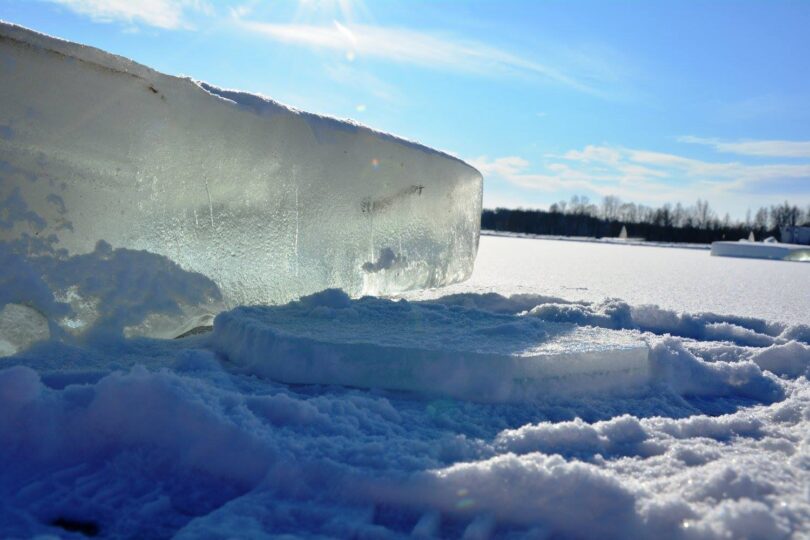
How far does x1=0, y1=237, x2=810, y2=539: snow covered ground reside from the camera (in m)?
1.08

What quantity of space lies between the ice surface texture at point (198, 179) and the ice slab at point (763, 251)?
12.4m

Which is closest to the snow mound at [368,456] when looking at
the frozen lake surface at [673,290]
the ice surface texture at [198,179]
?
the ice surface texture at [198,179]

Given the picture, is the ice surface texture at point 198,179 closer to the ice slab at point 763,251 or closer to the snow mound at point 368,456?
the snow mound at point 368,456

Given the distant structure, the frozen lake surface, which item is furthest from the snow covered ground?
the distant structure

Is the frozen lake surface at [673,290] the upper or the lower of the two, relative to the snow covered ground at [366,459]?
upper

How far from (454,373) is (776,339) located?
5.76ft

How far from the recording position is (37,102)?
1.98 metres

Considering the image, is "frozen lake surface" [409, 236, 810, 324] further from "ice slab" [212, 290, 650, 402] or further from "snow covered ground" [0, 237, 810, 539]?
"snow covered ground" [0, 237, 810, 539]

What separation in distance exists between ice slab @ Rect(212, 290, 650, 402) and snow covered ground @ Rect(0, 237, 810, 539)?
0.10 feet

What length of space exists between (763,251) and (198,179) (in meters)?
14.1

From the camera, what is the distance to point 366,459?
1240mm

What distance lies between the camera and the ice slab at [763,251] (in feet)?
43.1

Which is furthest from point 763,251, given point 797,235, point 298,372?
point 298,372

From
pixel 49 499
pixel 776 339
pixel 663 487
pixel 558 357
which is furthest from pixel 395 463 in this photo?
pixel 776 339
